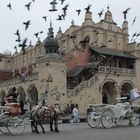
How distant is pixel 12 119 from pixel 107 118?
529cm

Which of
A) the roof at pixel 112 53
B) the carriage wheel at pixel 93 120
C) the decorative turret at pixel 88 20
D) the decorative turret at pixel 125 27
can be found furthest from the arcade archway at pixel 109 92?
the carriage wheel at pixel 93 120

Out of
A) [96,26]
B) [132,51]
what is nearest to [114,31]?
[96,26]

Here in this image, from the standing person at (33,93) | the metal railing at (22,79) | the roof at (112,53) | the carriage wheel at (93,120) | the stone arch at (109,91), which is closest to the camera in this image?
the carriage wheel at (93,120)

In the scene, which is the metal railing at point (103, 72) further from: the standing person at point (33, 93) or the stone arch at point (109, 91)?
the standing person at point (33, 93)

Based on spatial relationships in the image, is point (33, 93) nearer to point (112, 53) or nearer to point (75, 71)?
point (75, 71)

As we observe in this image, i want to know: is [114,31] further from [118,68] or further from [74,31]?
[118,68]

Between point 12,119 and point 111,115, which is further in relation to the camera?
point 111,115

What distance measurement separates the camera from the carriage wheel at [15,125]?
1772cm

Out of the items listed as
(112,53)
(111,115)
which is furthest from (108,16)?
(111,115)

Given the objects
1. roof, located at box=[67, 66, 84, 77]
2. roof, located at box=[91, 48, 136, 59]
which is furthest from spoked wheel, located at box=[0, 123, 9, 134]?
roof, located at box=[91, 48, 136, 59]

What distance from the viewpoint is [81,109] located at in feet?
161

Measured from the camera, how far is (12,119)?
17.8 meters

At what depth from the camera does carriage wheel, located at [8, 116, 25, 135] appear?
1772 cm

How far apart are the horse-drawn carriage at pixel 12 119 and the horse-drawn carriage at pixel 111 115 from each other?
4484 mm
